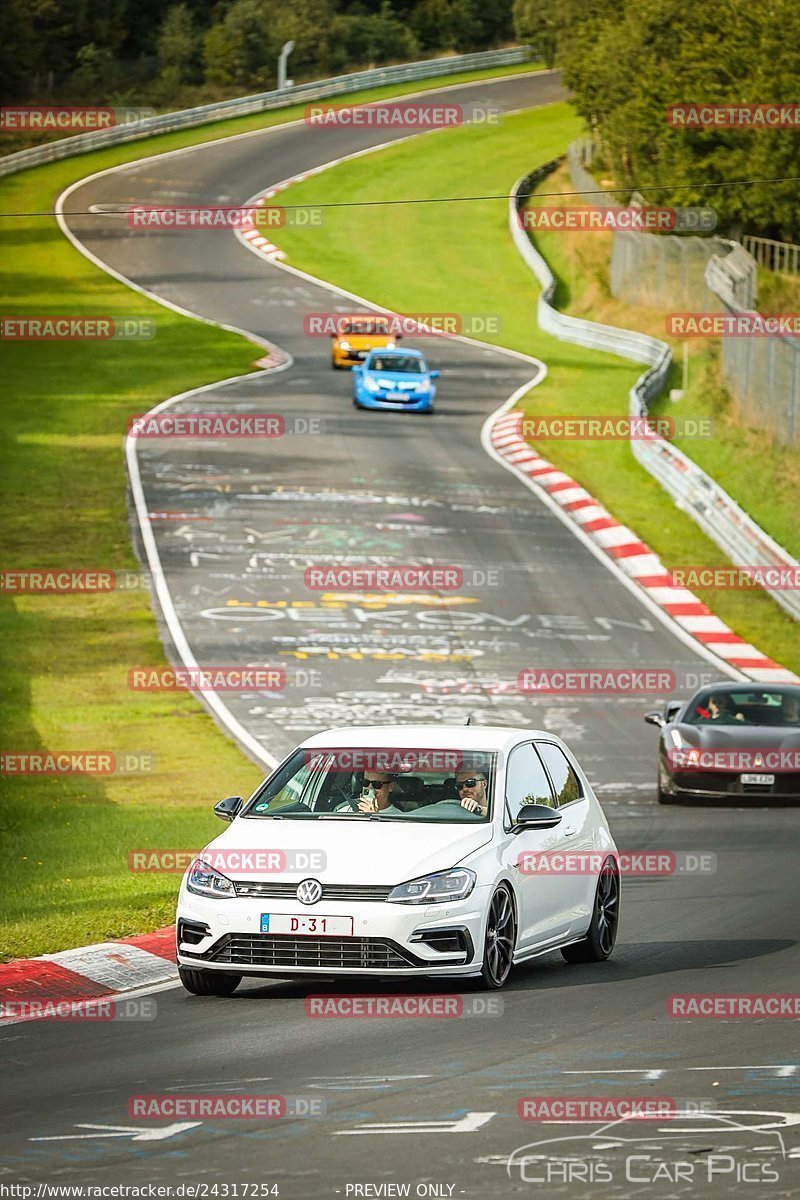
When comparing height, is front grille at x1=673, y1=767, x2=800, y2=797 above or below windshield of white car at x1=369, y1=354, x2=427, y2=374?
above

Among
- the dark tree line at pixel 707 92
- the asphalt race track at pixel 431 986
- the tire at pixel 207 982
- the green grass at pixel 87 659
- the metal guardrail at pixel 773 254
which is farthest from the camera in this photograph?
the dark tree line at pixel 707 92

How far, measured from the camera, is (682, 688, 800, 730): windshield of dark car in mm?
23750

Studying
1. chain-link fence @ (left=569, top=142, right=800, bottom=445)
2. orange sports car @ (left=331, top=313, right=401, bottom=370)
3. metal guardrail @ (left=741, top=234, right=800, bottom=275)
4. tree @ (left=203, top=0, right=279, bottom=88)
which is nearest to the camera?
chain-link fence @ (left=569, top=142, right=800, bottom=445)

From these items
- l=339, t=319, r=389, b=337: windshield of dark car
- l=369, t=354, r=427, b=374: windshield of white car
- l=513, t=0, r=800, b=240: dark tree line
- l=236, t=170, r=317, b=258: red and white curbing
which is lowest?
l=236, t=170, r=317, b=258: red and white curbing

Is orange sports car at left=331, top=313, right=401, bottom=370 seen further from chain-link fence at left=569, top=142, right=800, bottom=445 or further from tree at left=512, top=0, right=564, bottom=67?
tree at left=512, top=0, right=564, bottom=67

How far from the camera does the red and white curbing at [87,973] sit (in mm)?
11766

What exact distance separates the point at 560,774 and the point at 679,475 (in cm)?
2753

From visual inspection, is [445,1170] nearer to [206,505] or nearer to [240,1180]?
[240,1180]

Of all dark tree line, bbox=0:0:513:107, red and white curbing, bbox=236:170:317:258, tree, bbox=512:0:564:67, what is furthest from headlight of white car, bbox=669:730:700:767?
dark tree line, bbox=0:0:513:107

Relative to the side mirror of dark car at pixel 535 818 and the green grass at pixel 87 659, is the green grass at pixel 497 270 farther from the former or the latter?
the side mirror of dark car at pixel 535 818

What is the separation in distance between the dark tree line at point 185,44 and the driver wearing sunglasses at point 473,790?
93.2 m

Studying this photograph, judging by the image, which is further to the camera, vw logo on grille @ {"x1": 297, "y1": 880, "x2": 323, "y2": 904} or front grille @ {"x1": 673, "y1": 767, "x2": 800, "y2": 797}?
front grille @ {"x1": 673, "y1": 767, "x2": 800, "y2": 797}

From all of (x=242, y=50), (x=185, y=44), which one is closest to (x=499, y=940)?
(x=242, y=50)

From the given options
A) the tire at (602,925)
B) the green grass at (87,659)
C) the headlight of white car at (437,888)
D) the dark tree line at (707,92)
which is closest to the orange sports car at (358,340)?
the green grass at (87,659)
